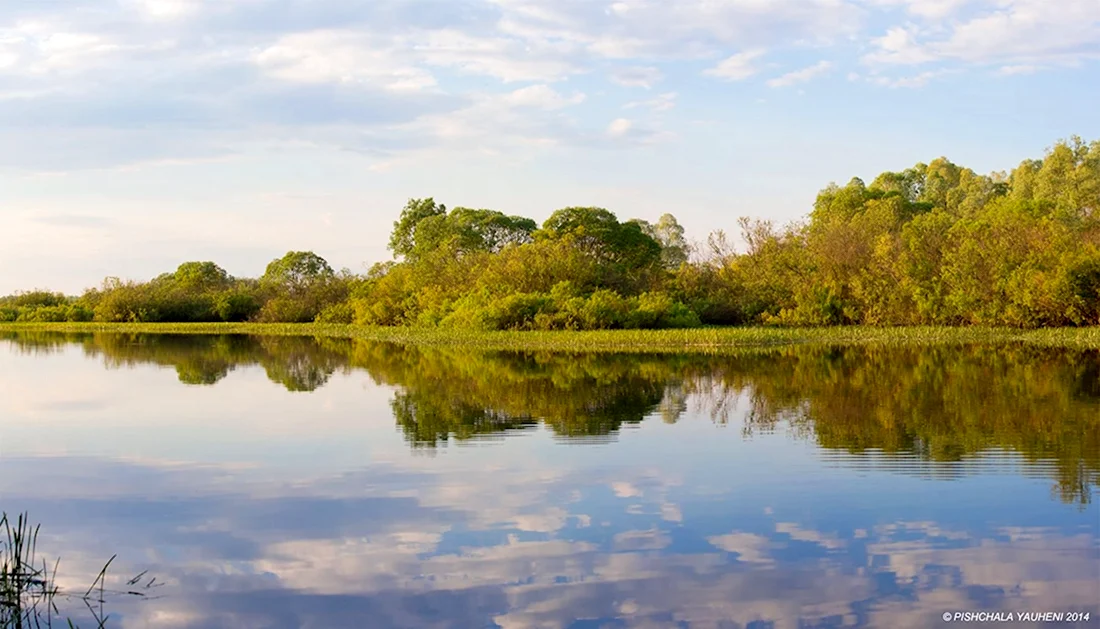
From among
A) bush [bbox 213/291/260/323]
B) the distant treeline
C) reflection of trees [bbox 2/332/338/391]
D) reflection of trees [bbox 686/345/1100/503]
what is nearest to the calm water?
reflection of trees [bbox 686/345/1100/503]

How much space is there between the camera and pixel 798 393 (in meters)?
18.6

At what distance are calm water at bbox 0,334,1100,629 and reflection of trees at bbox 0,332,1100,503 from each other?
10cm

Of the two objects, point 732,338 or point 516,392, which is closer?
point 516,392

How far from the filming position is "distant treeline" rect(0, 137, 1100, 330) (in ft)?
117

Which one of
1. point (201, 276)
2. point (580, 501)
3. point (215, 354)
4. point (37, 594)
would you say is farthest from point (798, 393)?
point (201, 276)

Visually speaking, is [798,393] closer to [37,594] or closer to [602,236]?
[37,594]

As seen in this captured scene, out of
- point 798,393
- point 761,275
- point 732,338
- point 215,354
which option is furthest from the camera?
point 761,275

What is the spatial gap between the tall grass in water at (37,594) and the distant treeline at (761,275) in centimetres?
3092

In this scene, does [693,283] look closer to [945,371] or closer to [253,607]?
[945,371]

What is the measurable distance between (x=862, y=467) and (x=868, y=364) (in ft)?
46.2

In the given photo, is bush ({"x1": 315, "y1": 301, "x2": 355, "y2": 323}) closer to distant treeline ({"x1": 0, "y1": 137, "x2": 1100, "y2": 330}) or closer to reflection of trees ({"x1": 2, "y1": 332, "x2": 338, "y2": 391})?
distant treeline ({"x1": 0, "y1": 137, "x2": 1100, "y2": 330})

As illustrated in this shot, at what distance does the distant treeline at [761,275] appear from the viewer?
117 feet

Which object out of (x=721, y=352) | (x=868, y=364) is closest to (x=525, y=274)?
(x=721, y=352)

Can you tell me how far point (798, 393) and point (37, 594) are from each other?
13916mm
